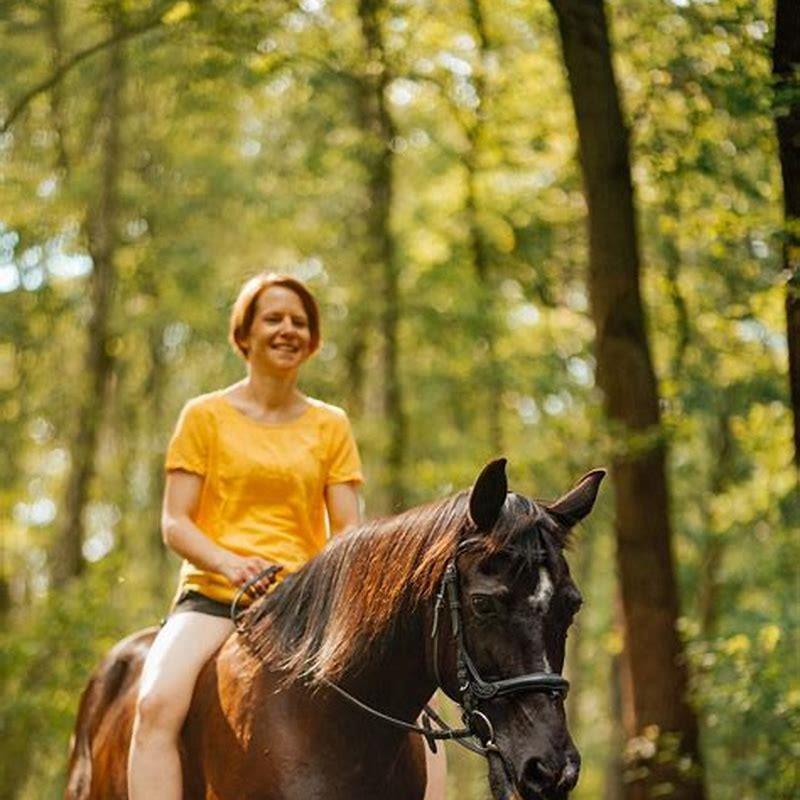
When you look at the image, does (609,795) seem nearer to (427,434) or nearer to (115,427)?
(427,434)

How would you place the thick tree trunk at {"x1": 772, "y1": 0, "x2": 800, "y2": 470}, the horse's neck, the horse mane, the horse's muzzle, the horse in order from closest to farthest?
the horse's muzzle → the horse → the horse mane → the horse's neck → the thick tree trunk at {"x1": 772, "y1": 0, "x2": 800, "y2": 470}

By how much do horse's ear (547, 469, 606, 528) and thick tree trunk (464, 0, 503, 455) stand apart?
14.8 m

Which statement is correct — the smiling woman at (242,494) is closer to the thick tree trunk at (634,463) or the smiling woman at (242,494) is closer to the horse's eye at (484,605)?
the horse's eye at (484,605)

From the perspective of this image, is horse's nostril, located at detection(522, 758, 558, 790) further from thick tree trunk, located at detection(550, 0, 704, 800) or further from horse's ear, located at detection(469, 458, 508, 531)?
thick tree trunk, located at detection(550, 0, 704, 800)

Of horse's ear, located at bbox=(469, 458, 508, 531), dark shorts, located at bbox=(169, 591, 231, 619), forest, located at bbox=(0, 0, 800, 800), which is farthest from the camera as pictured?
forest, located at bbox=(0, 0, 800, 800)

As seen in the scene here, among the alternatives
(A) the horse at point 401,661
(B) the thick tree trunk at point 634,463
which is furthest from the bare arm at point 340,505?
(B) the thick tree trunk at point 634,463

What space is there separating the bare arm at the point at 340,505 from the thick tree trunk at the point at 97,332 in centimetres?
1304

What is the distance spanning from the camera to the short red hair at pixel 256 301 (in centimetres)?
625

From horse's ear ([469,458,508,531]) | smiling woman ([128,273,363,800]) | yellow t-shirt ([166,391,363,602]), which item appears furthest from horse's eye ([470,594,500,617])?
yellow t-shirt ([166,391,363,602])

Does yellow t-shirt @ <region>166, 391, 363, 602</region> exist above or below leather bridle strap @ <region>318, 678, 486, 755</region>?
above

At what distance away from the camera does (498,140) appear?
20812 mm

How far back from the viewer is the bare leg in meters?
5.59

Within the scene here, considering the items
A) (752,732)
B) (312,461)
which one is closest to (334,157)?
(752,732)

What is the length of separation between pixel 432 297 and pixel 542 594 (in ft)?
58.9
